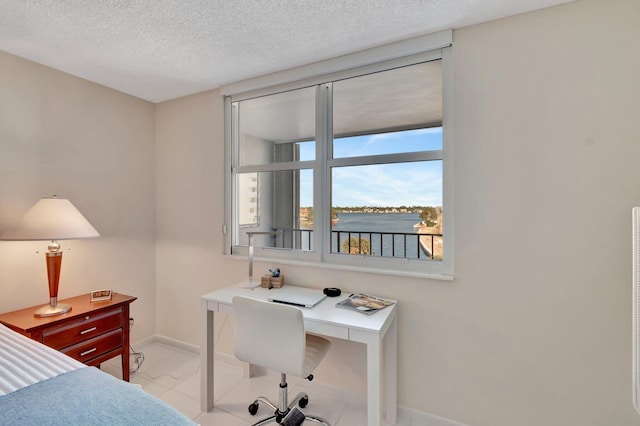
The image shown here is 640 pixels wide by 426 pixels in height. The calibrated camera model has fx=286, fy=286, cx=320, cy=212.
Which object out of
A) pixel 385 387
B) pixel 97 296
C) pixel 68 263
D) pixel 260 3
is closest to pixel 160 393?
pixel 97 296

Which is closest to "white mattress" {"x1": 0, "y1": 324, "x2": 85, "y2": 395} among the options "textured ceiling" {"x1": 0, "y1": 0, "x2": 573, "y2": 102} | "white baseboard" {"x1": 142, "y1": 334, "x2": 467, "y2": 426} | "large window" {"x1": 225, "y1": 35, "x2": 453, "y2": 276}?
"large window" {"x1": 225, "y1": 35, "x2": 453, "y2": 276}

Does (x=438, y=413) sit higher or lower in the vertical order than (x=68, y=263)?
lower

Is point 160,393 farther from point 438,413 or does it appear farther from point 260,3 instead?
point 260,3

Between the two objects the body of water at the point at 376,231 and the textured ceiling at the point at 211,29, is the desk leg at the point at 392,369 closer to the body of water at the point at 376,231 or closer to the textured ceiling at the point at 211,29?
the body of water at the point at 376,231

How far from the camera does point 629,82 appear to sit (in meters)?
1.38

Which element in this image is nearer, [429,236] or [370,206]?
[429,236]

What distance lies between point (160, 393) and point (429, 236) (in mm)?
2224

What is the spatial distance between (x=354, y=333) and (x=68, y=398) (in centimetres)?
114

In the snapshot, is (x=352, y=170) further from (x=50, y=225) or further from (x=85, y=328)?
(x=85, y=328)

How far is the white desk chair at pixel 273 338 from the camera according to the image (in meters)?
1.50

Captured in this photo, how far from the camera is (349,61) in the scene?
200cm

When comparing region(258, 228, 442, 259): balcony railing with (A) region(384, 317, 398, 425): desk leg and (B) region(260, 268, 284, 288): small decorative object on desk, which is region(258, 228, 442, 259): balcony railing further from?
(A) region(384, 317, 398, 425): desk leg

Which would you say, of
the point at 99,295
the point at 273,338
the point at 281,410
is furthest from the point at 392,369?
the point at 99,295

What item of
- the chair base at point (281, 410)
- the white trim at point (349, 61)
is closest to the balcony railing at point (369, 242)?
the chair base at point (281, 410)
